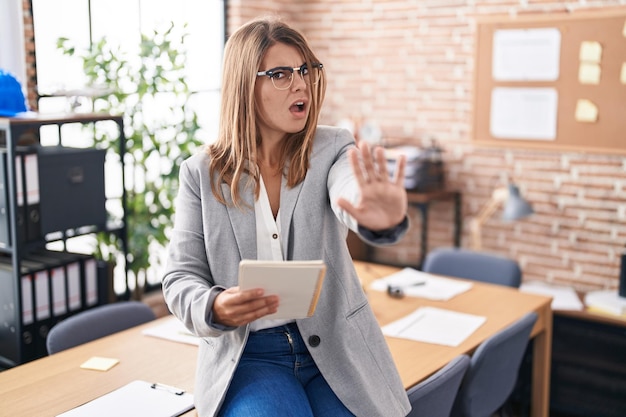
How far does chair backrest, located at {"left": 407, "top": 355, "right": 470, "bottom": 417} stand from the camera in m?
2.07

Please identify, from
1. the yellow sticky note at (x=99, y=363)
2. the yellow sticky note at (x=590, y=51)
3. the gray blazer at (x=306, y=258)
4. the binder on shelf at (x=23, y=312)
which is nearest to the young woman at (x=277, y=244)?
the gray blazer at (x=306, y=258)

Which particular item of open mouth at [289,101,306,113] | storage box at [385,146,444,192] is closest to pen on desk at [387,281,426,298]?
open mouth at [289,101,306,113]

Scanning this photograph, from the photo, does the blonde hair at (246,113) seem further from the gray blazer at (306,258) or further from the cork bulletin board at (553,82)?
the cork bulletin board at (553,82)

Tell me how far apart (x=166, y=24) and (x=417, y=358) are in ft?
9.72

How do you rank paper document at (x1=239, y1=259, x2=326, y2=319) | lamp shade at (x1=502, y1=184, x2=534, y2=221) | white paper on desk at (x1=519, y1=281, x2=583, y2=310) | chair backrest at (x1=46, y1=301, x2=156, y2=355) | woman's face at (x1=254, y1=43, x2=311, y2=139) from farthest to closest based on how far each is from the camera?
lamp shade at (x1=502, y1=184, x2=534, y2=221)
white paper on desk at (x1=519, y1=281, x2=583, y2=310)
chair backrest at (x1=46, y1=301, x2=156, y2=355)
woman's face at (x1=254, y1=43, x2=311, y2=139)
paper document at (x1=239, y1=259, x2=326, y2=319)

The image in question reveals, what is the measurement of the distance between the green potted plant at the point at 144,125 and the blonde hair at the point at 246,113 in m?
2.11

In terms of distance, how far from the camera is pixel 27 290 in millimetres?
3307

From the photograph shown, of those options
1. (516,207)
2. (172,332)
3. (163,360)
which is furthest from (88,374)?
(516,207)

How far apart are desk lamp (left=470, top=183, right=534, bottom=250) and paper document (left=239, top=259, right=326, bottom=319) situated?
3.14 meters

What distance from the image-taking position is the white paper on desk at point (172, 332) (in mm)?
2696

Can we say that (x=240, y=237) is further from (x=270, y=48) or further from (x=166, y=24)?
(x=166, y=24)

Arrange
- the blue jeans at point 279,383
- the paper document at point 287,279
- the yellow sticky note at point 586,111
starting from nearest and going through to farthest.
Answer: the paper document at point 287,279 → the blue jeans at point 279,383 → the yellow sticky note at point 586,111

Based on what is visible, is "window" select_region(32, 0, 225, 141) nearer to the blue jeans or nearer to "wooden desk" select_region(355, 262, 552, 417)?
"wooden desk" select_region(355, 262, 552, 417)

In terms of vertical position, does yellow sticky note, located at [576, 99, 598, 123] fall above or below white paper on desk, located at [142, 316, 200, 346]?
above
